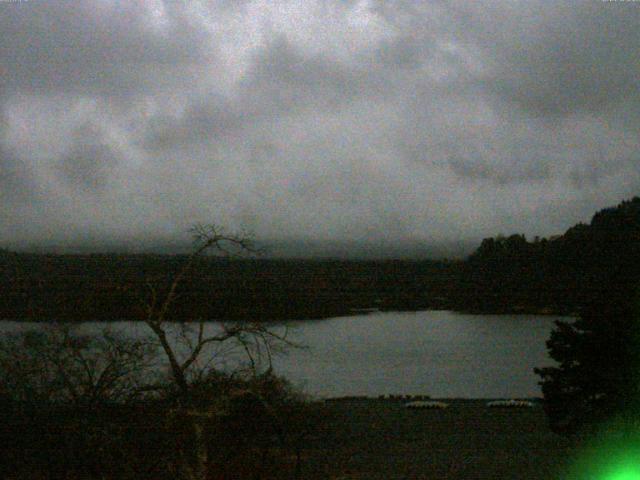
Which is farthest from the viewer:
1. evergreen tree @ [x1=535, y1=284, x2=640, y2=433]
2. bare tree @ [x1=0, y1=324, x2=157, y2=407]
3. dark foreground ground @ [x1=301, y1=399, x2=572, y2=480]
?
evergreen tree @ [x1=535, y1=284, x2=640, y2=433]

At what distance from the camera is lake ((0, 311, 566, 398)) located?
43.1 m

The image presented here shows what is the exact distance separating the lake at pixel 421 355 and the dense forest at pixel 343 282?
88.0 inches

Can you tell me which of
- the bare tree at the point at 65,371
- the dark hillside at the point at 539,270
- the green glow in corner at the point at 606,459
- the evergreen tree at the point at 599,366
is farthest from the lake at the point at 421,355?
the bare tree at the point at 65,371

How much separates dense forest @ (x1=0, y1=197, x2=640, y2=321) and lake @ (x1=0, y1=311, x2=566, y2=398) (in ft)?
7.34

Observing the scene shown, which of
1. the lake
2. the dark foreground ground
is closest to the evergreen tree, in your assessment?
the dark foreground ground

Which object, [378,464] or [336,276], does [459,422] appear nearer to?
[378,464]

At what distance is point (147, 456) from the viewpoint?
915 cm

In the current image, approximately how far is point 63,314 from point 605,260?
3839 centimetres

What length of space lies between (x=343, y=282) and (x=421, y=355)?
102 ft

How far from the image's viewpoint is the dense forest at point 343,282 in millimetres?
25969

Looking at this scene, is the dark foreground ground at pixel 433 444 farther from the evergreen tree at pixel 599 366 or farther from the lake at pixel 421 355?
the lake at pixel 421 355

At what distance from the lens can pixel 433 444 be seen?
63.5ft

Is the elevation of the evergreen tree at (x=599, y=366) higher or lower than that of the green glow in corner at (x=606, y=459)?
higher

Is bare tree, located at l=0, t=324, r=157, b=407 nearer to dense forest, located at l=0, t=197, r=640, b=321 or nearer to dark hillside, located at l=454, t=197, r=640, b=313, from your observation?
dense forest, located at l=0, t=197, r=640, b=321
